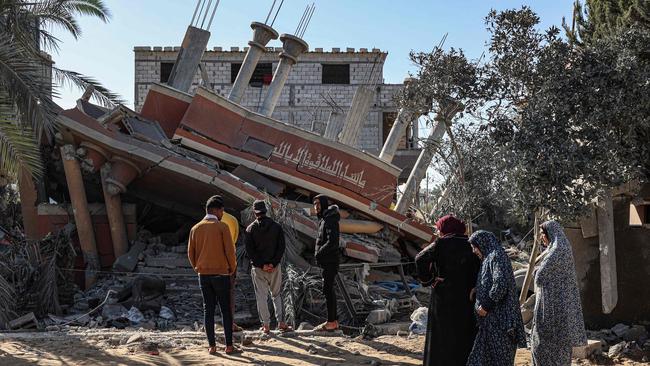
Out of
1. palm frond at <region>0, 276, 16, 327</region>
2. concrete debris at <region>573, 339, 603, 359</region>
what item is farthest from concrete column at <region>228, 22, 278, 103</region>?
concrete debris at <region>573, 339, 603, 359</region>

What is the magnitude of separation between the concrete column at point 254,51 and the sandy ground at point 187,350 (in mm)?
9950

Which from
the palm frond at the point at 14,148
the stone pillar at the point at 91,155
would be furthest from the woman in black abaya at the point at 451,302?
the stone pillar at the point at 91,155

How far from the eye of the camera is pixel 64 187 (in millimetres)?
16938

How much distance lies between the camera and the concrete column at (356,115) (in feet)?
63.0

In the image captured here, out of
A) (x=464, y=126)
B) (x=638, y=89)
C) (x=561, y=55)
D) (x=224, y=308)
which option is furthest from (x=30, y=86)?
(x=638, y=89)

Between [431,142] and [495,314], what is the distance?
14.0 feet

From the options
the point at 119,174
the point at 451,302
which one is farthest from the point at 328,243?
the point at 119,174

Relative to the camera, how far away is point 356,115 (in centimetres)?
1938

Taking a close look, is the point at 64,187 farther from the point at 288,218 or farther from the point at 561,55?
the point at 561,55

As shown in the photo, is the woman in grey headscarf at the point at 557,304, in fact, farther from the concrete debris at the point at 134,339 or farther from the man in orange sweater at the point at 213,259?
the concrete debris at the point at 134,339

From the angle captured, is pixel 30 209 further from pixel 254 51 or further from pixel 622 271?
pixel 622 271

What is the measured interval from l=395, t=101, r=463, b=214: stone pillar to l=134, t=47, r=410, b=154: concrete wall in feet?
53.7

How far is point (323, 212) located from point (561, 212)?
270cm

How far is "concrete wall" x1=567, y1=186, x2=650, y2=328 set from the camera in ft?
31.0
